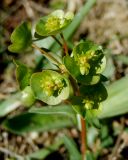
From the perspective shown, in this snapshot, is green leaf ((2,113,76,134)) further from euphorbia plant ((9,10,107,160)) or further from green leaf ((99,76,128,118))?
euphorbia plant ((9,10,107,160))

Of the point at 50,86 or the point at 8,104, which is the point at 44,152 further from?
the point at 50,86

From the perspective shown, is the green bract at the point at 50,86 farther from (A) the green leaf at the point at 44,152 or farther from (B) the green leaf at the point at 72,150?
(A) the green leaf at the point at 44,152

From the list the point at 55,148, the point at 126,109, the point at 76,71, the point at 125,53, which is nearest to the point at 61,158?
the point at 55,148

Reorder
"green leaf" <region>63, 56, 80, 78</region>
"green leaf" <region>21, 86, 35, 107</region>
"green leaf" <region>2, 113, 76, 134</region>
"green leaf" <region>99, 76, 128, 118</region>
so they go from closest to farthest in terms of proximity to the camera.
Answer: "green leaf" <region>63, 56, 80, 78</region>
"green leaf" <region>21, 86, 35, 107</region>
"green leaf" <region>99, 76, 128, 118</region>
"green leaf" <region>2, 113, 76, 134</region>

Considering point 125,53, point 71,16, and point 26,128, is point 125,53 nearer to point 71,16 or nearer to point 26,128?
point 26,128

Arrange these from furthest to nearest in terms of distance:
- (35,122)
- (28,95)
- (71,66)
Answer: (35,122) < (28,95) < (71,66)

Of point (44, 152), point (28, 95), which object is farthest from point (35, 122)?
point (28, 95)

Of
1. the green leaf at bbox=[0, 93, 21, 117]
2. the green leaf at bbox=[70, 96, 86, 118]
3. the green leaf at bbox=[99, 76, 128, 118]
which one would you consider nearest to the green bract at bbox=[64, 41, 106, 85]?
the green leaf at bbox=[70, 96, 86, 118]
